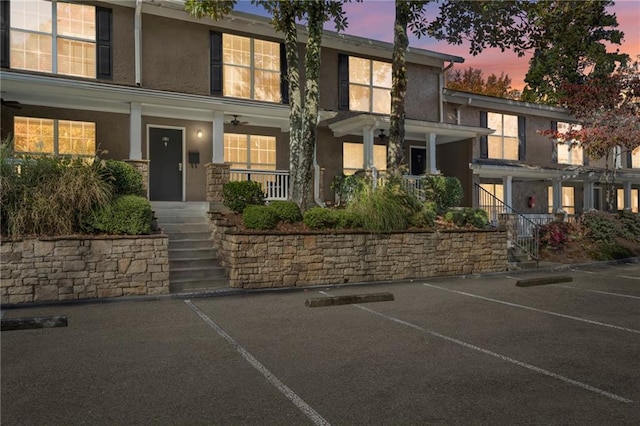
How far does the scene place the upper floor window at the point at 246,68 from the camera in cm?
1562

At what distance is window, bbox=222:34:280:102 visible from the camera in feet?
52.3

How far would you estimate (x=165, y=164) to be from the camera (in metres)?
15.4

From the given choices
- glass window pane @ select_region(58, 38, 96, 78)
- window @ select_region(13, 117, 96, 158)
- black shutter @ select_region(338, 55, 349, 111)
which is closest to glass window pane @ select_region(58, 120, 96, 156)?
window @ select_region(13, 117, 96, 158)

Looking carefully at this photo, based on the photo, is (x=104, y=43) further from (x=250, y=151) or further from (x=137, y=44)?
→ (x=250, y=151)

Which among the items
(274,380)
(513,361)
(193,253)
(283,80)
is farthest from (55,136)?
(513,361)

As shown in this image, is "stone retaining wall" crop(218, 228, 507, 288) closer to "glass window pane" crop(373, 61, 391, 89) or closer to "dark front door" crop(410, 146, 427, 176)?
"dark front door" crop(410, 146, 427, 176)

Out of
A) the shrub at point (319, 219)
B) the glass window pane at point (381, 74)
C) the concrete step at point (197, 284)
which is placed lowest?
the concrete step at point (197, 284)

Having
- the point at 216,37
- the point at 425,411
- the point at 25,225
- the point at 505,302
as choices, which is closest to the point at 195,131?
the point at 216,37

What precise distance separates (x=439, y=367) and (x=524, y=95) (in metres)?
26.1

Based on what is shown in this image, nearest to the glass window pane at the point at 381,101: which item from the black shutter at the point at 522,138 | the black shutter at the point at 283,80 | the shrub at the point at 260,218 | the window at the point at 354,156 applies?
the window at the point at 354,156

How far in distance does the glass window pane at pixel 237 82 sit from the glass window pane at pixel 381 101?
17.3 ft

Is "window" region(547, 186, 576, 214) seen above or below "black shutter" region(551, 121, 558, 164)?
below

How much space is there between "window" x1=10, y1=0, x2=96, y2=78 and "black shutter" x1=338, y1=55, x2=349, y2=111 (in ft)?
28.1

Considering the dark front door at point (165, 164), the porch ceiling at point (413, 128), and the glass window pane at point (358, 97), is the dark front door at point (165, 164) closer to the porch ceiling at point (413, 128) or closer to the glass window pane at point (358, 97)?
the porch ceiling at point (413, 128)
